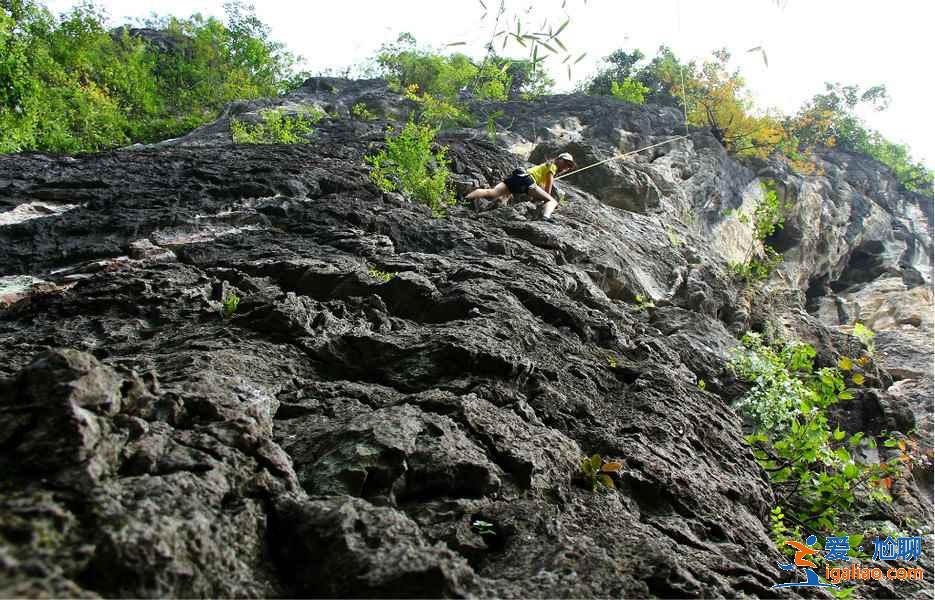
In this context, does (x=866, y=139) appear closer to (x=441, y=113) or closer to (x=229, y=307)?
(x=441, y=113)

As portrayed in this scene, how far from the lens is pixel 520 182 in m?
10.4

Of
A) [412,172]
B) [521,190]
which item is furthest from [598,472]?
[521,190]

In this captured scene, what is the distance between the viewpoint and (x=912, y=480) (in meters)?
8.85

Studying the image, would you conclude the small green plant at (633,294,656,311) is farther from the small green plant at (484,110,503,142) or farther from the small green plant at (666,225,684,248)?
the small green plant at (484,110,503,142)

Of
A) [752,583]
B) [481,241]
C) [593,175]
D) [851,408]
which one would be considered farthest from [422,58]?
[752,583]

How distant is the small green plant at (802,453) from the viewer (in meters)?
6.66

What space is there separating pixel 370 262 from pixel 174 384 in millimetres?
3448

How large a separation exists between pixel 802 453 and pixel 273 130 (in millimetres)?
10510

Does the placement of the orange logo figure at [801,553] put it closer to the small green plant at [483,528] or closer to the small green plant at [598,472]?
the small green plant at [598,472]

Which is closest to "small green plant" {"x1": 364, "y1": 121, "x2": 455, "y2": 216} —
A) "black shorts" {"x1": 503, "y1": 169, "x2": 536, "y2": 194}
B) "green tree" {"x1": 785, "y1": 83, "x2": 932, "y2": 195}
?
"black shorts" {"x1": 503, "y1": 169, "x2": 536, "y2": 194}

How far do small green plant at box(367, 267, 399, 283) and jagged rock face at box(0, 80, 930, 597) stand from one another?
0.08 metres

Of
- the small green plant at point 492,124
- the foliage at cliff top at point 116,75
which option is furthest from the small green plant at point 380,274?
the small green plant at point 492,124

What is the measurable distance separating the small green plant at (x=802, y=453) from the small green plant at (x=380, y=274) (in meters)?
4.34

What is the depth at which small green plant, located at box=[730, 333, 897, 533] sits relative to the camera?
6.66m
